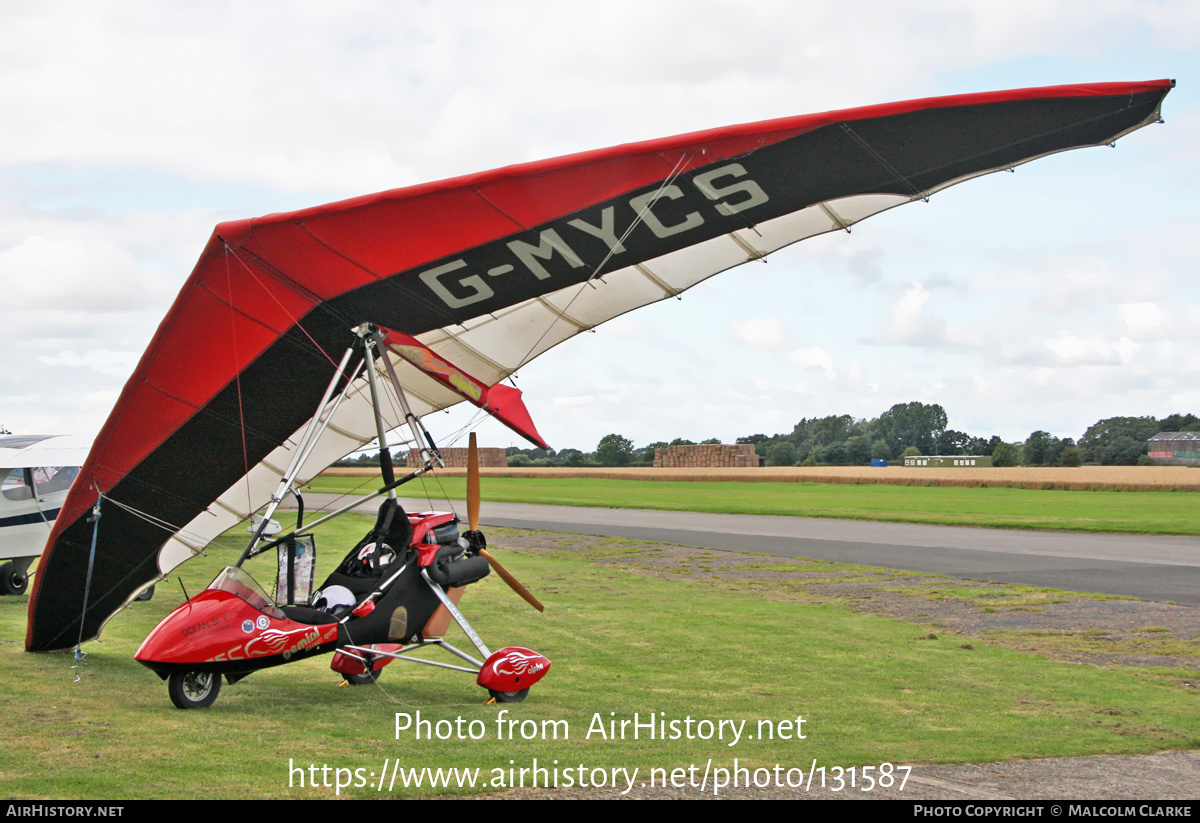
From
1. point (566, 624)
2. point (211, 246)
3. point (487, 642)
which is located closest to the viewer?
point (211, 246)

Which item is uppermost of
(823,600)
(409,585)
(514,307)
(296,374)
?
(514,307)

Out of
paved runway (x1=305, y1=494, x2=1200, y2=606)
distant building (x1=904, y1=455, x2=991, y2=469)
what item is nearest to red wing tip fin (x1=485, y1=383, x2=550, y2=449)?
paved runway (x1=305, y1=494, x2=1200, y2=606)

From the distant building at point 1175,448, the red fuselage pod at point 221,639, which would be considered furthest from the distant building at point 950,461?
the red fuselage pod at point 221,639

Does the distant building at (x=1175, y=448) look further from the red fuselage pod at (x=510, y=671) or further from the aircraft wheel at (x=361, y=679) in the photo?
the aircraft wheel at (x=361, y=679)

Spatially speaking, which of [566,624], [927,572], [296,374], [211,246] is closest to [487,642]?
[566,624]

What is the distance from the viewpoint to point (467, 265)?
762 cm

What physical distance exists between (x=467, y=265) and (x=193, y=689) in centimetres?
377

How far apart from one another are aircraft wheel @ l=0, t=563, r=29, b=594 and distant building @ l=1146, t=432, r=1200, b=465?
102 meters

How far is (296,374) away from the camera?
861 cm

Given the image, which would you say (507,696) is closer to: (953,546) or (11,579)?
(11,579)

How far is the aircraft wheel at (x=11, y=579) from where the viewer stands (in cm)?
1401

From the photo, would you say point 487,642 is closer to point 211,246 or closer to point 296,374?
point 296,374

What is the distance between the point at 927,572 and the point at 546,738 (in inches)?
485
